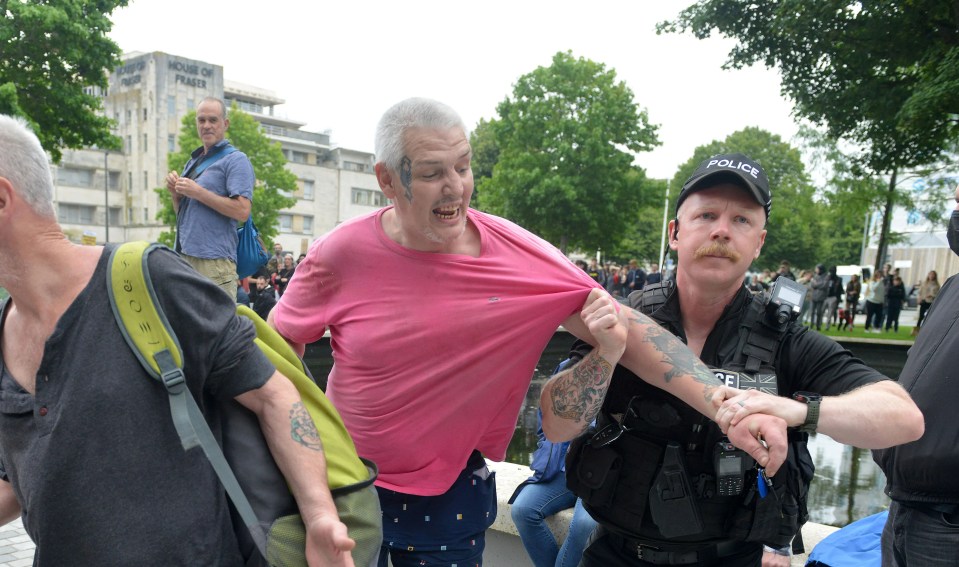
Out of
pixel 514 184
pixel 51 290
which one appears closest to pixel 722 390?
pixel 51 290

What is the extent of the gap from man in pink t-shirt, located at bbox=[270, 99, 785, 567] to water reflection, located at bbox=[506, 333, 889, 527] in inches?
164

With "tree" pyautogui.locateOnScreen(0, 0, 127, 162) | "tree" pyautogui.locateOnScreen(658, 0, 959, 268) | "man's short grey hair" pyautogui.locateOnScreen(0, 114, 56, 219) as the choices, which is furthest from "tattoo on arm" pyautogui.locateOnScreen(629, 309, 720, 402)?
"tree" pyautogui.locateOnScreen(0, 0, 127, 162)

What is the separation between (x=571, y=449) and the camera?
2473 mm

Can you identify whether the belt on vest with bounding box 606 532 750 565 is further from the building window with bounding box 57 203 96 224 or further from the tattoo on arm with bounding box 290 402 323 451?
the building window with bounding box 57 203 96 224

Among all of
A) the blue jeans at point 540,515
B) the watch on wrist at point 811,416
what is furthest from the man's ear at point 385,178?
the blue jeans at point 540,515

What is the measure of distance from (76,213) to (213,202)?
6836 cm

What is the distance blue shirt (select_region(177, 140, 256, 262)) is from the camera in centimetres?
537

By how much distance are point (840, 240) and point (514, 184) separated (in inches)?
1510

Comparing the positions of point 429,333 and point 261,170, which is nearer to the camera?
point 429,333

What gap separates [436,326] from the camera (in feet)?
7.16

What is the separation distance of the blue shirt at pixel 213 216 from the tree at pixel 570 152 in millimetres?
32105

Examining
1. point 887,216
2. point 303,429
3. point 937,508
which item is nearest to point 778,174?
point 887,216

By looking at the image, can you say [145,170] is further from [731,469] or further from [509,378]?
[731,469]

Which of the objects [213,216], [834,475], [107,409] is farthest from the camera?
[834,475]
